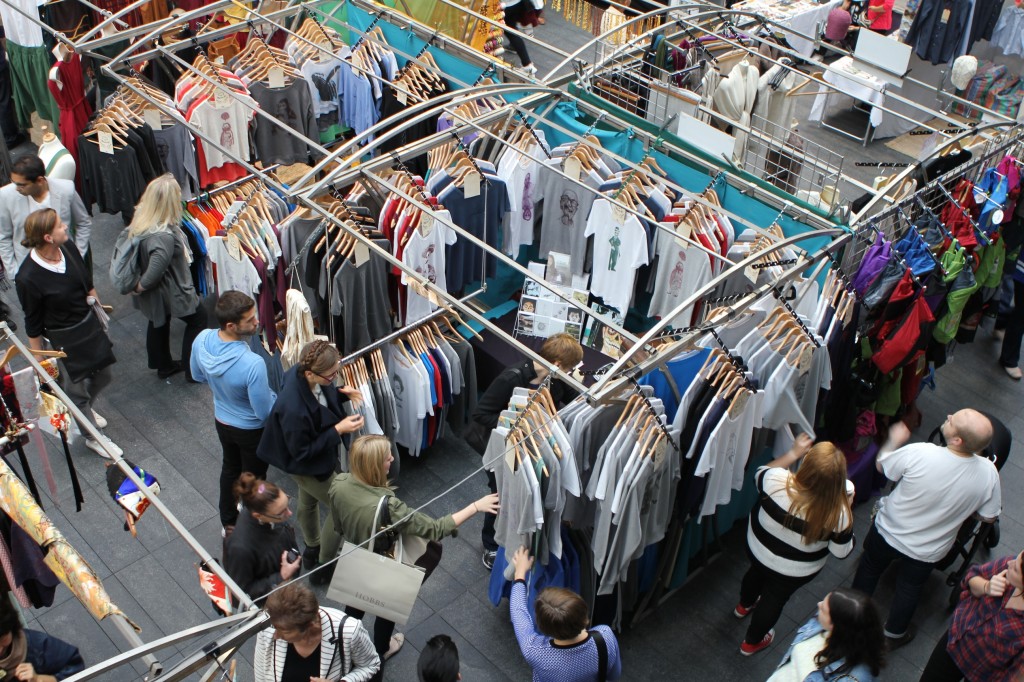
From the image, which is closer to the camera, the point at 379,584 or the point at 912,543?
the point at 379,584

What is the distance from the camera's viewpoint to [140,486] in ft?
10.4

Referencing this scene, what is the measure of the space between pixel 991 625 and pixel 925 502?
63cm

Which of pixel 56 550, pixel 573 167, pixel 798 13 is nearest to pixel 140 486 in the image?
pixel 56 550

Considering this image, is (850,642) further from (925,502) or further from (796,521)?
(925,502)

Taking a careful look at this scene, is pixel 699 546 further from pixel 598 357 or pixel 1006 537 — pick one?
pixel 1006 537

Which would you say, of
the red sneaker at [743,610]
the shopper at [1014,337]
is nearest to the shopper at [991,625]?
the red sneaker at [743,610]

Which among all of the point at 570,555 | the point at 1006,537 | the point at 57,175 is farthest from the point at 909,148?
the point at 57,175

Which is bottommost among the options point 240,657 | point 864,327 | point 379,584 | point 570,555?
point 240,657

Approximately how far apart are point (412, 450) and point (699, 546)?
5.49 ft

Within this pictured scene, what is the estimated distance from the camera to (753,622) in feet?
15.4

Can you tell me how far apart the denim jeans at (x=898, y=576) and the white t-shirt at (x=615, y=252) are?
1.96 meters

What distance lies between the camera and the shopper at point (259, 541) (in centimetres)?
372

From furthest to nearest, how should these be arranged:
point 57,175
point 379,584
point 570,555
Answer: point 57,175, point 570,555, point 379,584

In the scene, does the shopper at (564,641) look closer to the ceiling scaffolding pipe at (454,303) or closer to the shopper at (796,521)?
the ceiling scaffolding pipe at (454,303)
